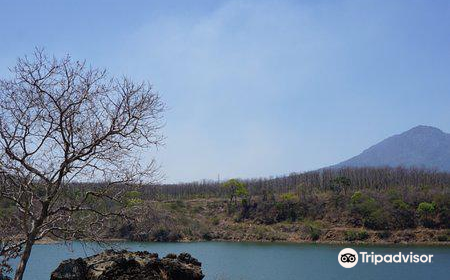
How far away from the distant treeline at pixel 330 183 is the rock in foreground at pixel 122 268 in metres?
78.1

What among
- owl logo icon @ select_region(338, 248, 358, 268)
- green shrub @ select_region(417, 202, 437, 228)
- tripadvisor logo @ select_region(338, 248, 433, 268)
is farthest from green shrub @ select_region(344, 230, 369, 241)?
owl logo icon @ select_region(338, 248, 358, 268)

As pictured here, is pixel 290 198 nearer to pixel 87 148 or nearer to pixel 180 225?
pixel 180 225

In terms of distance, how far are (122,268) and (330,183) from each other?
95.4m

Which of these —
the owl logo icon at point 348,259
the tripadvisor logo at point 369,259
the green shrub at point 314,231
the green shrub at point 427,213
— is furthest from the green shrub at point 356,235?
the owl logo icon at point 348,259

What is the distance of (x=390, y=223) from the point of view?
7681 centimetres

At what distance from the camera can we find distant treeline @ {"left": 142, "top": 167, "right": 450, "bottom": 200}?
10394 centimetres

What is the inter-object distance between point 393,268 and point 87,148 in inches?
1281

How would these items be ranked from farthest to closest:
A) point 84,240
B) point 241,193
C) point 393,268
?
1. point 241,193
2. point 393,268
3. point 84,240

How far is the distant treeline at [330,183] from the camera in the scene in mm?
103938

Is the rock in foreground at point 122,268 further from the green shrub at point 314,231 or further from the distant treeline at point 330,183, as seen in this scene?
the distant treeline at point 330,183

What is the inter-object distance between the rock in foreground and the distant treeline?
78.1 metres

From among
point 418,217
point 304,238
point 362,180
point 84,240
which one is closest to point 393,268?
point 84,240

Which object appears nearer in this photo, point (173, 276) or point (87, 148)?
point (87, 148)

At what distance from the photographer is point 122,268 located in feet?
38.1
